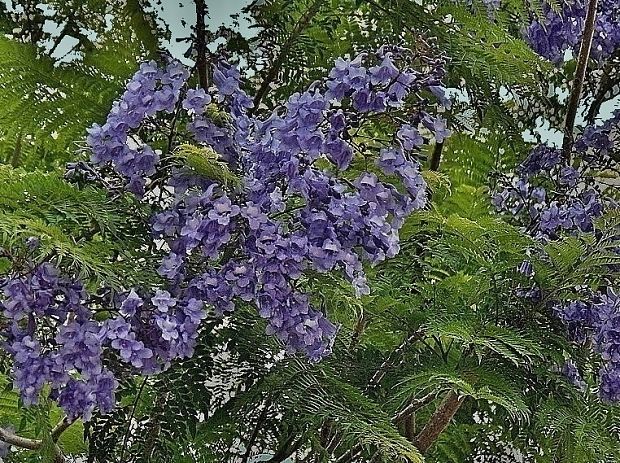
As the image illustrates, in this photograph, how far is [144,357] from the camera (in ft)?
2.10

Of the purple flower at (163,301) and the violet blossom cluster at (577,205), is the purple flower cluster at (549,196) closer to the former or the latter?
the violet blossom cluster at (577,205)

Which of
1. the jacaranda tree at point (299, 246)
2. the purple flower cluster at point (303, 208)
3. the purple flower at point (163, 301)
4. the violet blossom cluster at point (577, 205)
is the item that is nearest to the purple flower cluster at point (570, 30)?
the jacaranda tree at point (299, 246)

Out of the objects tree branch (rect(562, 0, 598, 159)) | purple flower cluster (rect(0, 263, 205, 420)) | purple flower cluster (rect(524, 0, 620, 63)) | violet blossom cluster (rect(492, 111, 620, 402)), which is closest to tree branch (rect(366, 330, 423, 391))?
violet blossom cluster (rect(492, 111, 620, 402))

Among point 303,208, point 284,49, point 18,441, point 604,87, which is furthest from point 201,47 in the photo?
point 604,87

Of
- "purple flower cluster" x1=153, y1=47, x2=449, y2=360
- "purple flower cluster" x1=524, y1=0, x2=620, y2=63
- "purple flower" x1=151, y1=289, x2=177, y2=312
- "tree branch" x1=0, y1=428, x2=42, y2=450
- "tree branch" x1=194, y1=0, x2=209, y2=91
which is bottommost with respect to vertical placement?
"tree branch" x1=0, y1=428, x2=42, y2=450

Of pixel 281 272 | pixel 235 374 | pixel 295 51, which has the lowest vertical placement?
pixel 235 374

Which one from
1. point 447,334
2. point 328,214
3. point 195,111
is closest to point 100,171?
point 195,111

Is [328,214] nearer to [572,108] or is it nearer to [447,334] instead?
[447,334]

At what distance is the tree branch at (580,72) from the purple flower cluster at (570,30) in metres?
0.07

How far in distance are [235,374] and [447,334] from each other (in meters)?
0.25

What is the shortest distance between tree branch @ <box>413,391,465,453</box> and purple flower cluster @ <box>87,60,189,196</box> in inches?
15.9

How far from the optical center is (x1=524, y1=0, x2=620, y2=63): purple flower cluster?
3.82ft

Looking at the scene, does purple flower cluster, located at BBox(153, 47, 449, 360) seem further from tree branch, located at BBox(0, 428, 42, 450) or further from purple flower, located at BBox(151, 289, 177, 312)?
tree branch, located at BBox(0, 428, 42, 450)

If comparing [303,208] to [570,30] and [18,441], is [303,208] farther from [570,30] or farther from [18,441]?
[570,30]
